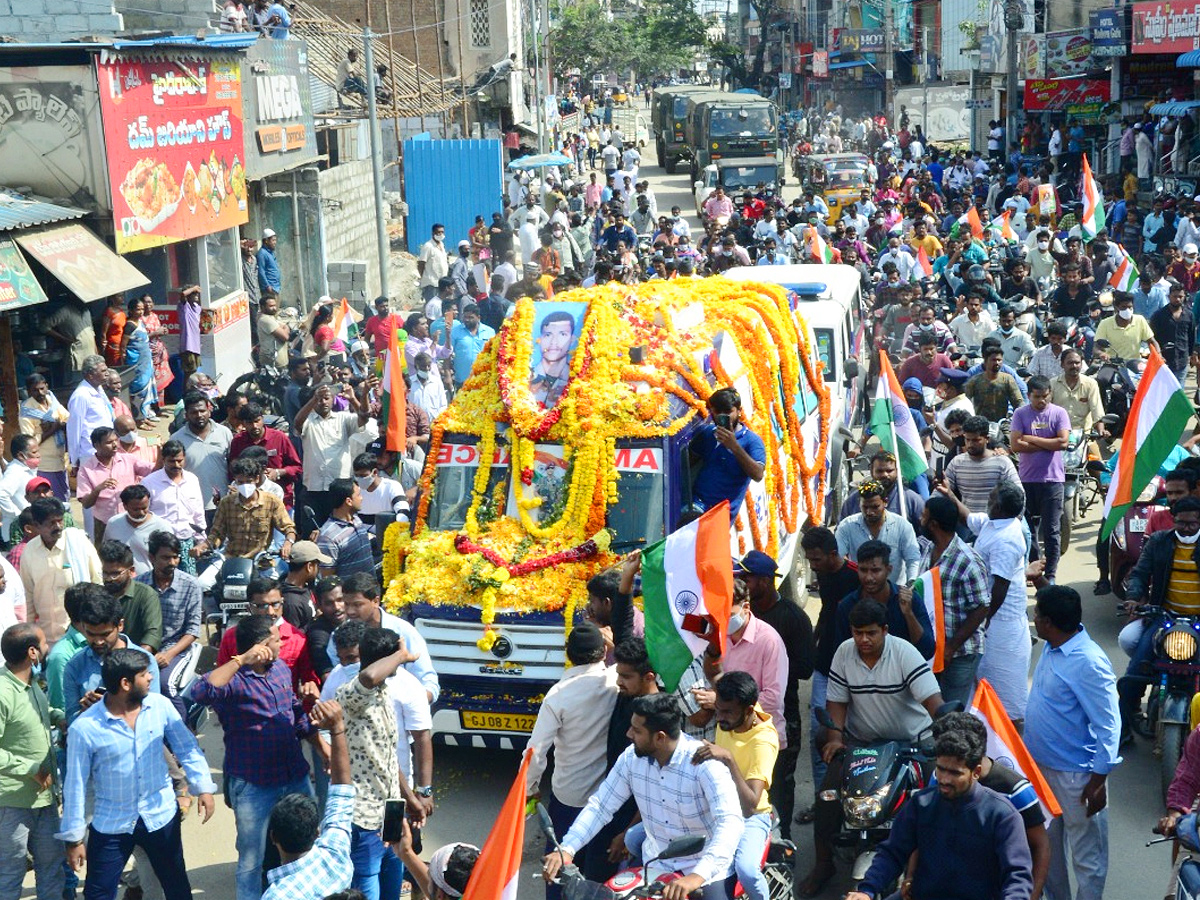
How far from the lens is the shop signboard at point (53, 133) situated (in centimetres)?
1687

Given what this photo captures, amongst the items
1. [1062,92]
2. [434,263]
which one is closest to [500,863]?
[434,263]

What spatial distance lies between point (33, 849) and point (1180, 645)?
597 centimetres

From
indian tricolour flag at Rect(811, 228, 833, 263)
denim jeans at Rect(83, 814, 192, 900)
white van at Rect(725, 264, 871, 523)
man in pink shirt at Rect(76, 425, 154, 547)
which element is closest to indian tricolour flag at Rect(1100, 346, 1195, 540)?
white van at Rect(725, 264, 871, 523)

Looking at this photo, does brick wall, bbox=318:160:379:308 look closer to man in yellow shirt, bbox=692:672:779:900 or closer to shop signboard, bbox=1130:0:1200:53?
shop signboard, bbox=1130:0:1200:53

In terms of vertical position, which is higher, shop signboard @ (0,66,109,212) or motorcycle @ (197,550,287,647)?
shop signboard @ (0,66,109,212)

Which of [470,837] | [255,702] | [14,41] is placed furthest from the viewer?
[14,41]

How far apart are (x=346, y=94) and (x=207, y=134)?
46.5ft

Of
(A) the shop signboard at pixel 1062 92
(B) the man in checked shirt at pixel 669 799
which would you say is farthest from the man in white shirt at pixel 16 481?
(A) the shop signboard at pixel 1062 92

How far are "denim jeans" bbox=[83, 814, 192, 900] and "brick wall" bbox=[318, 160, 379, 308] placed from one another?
18.0 m

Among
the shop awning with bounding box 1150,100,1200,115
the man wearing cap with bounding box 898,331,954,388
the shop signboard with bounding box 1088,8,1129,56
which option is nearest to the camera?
the man wearing cap with bounding box 898,331,954,388

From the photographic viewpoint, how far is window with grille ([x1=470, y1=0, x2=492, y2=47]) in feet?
147

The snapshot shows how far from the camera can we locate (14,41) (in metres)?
17.5

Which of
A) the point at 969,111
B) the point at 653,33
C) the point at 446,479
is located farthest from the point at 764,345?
the point at 653,33

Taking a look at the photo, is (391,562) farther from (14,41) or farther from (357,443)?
(14,41)
